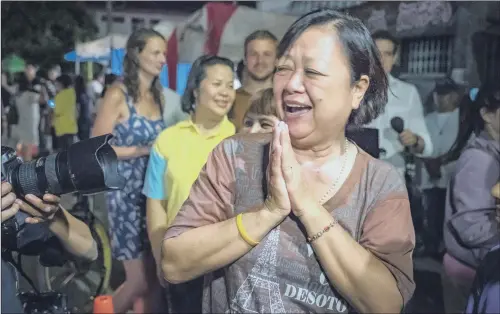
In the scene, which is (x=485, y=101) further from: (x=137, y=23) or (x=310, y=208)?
(x=137, y=23)

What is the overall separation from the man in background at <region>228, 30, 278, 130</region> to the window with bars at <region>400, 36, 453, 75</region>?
0.93 ft

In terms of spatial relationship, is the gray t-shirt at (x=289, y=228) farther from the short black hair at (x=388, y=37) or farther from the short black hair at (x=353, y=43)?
the short black hair at (x=388, y=37)

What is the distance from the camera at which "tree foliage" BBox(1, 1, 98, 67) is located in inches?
51.0

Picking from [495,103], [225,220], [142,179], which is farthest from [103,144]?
[495,103]

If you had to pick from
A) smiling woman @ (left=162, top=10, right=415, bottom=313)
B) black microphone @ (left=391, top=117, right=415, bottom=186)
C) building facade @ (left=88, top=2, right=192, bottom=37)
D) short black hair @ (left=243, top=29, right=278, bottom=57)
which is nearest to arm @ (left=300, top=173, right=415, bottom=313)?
smiling woman @ (left=162, top=10, right=415, bottom=313)

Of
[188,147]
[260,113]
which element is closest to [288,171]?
[260,113]

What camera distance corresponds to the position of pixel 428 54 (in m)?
1.26

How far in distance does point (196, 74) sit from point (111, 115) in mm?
240

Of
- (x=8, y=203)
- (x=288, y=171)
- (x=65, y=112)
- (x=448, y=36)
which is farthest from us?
(x=65, y=112)

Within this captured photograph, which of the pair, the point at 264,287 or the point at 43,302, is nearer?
the point at 264,287

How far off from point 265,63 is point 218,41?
0.48 ft

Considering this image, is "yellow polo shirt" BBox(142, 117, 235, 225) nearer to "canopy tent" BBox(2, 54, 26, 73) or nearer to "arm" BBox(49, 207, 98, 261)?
"arm" BBox(49, 207, 98, 261)

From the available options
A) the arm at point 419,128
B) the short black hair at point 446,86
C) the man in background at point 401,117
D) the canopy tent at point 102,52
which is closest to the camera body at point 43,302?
the canopy tent at point 102,52

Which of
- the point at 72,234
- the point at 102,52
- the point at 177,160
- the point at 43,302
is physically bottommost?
the point at 43,302
